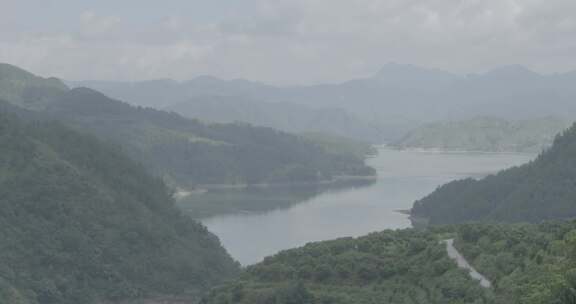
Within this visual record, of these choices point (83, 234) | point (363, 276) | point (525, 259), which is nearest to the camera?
point (525, 259)

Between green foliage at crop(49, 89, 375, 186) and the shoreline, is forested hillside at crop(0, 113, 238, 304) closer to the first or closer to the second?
the shoreline

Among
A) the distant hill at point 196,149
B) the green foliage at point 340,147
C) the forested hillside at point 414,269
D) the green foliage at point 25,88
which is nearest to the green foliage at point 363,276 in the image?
the forested hillside at point 414,269

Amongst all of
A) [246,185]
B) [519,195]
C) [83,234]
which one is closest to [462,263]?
[83,234]

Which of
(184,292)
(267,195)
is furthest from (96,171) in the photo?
(267,195)

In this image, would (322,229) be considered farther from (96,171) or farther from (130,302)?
(130,302)

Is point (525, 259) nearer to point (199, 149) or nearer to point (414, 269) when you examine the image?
point (414, 269)

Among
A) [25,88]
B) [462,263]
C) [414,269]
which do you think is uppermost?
[25,88]
